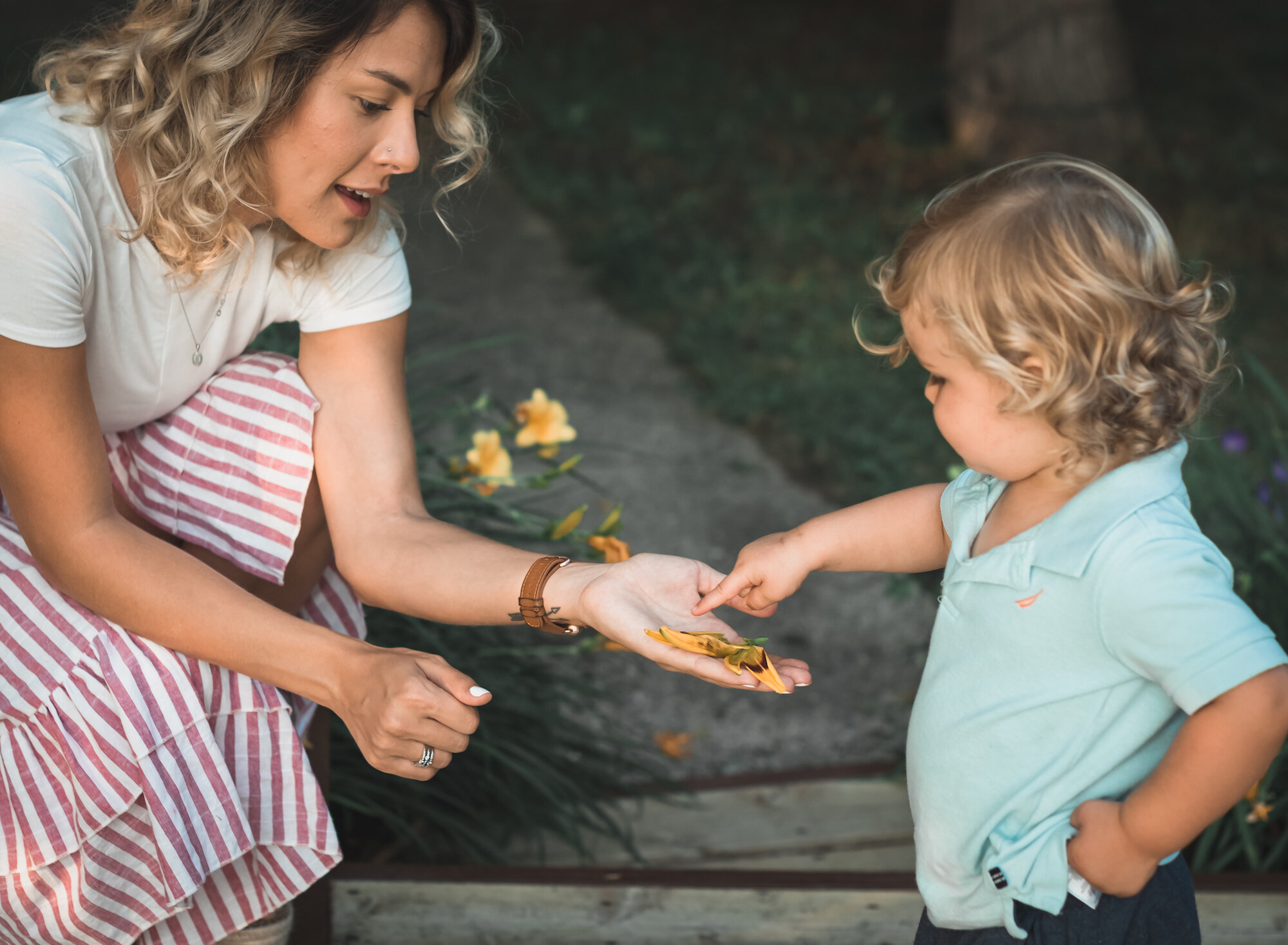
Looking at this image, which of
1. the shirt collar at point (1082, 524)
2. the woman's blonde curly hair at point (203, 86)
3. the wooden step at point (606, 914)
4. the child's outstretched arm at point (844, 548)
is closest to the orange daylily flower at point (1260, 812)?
the wooden step at point (606, 914)

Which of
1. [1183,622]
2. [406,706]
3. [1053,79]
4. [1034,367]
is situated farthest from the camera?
[1053,79]

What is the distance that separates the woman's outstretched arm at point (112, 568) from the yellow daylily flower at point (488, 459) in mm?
738

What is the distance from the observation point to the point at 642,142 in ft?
21.3

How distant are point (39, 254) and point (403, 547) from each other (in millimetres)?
600

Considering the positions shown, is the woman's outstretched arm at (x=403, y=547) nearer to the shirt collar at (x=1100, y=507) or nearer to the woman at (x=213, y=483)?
the woman at (x=213, y=483)

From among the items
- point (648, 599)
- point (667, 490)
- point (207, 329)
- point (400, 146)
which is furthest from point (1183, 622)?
point (667, 490)

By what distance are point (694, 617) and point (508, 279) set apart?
403 centimetres

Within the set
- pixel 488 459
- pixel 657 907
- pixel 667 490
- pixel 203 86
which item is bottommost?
pixel 667 490

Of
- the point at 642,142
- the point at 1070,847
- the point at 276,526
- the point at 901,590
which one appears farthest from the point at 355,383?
the point at 642,142

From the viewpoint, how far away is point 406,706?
1.35 m

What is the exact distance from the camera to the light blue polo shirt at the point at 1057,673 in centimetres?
110

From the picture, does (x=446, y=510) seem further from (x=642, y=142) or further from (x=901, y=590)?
(x=642, y=142)

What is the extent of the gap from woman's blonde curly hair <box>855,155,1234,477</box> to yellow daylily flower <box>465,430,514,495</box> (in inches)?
44.5

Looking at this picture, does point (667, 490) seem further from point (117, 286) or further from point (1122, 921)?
point (1122, 921)
